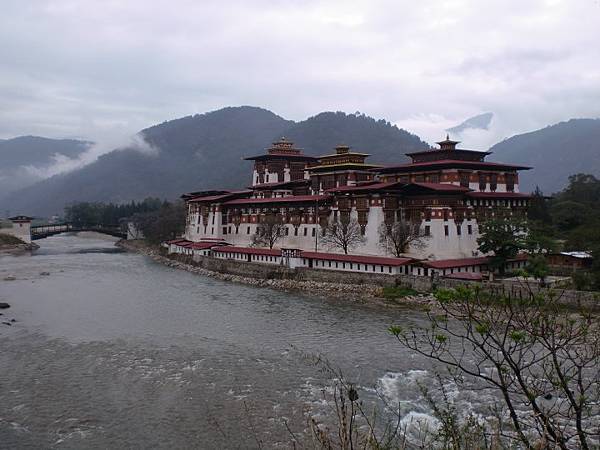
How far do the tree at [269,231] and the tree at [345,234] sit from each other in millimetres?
7428

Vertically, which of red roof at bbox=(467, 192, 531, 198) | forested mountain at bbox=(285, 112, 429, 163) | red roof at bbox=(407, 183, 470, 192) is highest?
forested mountain at bbox=(285, 112, 429, 163)

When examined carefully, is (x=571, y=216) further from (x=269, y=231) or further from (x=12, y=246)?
(x=12, y=246)

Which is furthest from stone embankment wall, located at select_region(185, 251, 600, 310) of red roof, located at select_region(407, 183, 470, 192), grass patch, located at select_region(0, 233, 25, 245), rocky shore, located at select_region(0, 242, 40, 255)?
grass patch, located at select_region(0, 233, 25, 245)

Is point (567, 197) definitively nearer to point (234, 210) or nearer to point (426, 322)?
point (234, 210)

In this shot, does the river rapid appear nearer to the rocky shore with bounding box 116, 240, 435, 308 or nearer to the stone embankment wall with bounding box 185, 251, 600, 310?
the rocky shore with bounding box 116, 240, 435, 308

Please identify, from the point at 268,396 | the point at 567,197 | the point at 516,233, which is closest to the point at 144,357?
the point at 268,396

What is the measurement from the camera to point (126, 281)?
4562 cm

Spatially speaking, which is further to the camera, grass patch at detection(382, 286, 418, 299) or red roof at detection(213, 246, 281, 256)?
red roof at detection(213, 246, 281, 256)

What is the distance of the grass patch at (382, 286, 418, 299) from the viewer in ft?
116

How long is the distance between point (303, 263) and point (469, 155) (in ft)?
55.8

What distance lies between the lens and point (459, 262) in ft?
128

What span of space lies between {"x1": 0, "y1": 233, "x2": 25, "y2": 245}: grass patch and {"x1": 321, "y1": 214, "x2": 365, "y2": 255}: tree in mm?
55125

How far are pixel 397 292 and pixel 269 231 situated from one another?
19876 mm

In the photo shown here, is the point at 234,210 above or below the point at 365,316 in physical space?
above
